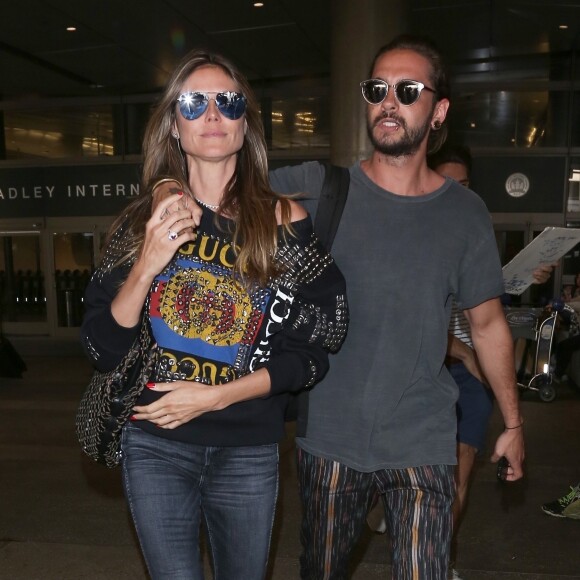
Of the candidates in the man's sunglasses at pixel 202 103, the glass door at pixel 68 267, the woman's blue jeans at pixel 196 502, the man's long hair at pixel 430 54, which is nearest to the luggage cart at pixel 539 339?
the man's long hair at pixel 430 54

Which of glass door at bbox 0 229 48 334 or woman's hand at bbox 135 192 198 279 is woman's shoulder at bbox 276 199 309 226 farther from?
glass door at bbox 0 229 48 334

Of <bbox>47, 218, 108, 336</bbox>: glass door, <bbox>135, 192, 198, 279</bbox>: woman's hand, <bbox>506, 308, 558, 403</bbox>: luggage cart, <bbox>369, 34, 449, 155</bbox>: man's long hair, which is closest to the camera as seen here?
<bbox>135, 192, 198, 279</bbox>: woman's hand

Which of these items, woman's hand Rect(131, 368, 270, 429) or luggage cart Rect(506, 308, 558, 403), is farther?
luggage cart Rect(506, 308, 558, 403)

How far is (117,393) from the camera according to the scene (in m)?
2.19

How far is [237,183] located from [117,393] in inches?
29.6

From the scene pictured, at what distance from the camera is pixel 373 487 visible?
259 centimetres

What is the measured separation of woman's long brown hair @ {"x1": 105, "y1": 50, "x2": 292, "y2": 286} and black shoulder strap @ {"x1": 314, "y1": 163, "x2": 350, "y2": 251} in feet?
0.78

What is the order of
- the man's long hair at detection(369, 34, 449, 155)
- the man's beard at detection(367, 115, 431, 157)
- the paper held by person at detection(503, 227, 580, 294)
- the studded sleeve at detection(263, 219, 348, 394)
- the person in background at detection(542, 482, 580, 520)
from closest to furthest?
the studded sleeve at detection(263, 219, 348, 394) < the man's beard at detection(367, 115, 431, 157) < the man's long hair at detection(369, 34, 449, 155) < the paper held by person at detection(503, 227, 580, 294) < the person in background at detection(542, 482, 580, 520)

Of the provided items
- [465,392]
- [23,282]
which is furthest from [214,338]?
[23,282]

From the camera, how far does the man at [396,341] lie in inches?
97.9

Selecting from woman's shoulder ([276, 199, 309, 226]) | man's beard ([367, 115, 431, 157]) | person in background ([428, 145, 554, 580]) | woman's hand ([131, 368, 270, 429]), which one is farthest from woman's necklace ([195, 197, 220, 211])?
person in background ([428, 145, 554, 580])

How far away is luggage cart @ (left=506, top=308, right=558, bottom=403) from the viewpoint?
9.58 metres

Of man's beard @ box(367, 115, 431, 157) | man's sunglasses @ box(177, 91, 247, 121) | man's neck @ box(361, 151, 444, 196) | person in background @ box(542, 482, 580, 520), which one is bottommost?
person in background @ box(542, 482, 580, 520)

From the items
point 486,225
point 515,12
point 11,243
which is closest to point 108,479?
point 486,225
